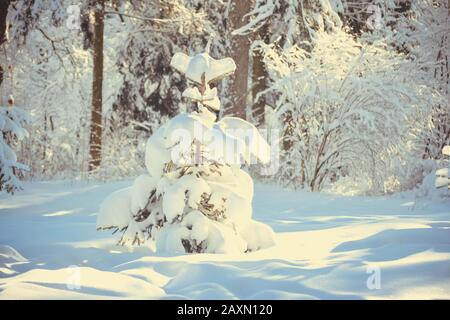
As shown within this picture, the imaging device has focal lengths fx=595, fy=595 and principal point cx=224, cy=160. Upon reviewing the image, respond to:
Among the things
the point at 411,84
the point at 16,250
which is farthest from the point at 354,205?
the point at 16,250

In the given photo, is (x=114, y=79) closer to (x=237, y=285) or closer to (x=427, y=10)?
(x=427, y=10)

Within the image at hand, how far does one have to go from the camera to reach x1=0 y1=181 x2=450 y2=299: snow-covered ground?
3.93 metres

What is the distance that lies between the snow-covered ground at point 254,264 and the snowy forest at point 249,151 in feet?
0.08

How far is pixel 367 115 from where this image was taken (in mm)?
10469

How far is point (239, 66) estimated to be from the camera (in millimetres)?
13992

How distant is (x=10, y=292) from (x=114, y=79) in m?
21.7

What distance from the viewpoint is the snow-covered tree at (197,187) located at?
5484 mm

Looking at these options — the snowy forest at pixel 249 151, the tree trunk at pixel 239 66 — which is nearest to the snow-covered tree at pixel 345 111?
the snowy forest at pixel 249 151

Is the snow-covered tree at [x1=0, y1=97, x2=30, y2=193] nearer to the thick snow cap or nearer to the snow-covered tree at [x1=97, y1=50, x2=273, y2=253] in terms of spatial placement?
the snow-covered tree at [x1=97, y1=50, x2=273, y2=253]

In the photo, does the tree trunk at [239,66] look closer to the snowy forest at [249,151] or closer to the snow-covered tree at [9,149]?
the snowy forest at [249,151]

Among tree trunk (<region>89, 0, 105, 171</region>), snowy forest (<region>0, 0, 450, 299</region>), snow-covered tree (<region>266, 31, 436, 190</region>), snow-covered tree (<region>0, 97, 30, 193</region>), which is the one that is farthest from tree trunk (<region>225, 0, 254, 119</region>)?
snow-covered tree (<region>0, 97, 30, 193</region>)

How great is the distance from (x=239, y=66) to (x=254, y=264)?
9679mm

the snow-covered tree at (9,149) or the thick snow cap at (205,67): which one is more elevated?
the thick snow cap at (205,67)

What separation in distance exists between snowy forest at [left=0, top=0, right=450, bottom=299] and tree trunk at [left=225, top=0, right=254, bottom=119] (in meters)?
0.04
